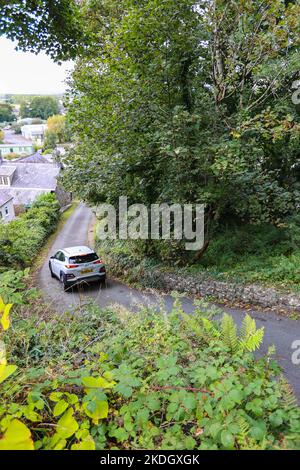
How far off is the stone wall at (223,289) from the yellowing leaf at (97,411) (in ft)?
23.5

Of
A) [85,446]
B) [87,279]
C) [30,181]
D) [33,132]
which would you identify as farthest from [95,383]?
[33,132]

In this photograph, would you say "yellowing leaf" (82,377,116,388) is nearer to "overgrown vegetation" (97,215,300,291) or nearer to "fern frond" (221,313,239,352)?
"fern frond" (221,313,239,352)

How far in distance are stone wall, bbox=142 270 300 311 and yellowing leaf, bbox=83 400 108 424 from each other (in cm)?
717

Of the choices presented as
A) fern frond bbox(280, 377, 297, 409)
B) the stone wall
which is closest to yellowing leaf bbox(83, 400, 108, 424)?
fern frond bbox(280, 377, 297, 409)

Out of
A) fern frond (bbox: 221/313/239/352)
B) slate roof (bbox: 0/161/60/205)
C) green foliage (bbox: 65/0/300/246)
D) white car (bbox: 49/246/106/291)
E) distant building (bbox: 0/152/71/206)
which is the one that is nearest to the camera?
fern frond (bbox: 221/313/239/352)

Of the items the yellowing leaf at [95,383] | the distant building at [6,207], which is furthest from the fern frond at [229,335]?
the distant building at [6,207]

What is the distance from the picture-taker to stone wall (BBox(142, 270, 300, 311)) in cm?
827

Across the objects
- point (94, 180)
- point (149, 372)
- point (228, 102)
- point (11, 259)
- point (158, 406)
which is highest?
point (228, 102)

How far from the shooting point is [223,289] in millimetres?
9445

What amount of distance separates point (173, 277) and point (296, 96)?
7.89 meters

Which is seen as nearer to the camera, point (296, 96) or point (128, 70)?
point (128, 70)
